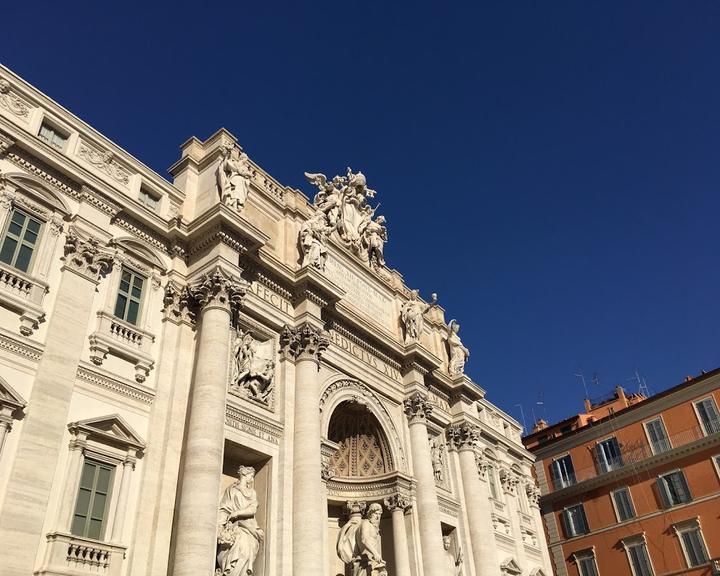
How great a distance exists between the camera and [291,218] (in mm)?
22094

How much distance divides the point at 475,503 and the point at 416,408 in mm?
4798

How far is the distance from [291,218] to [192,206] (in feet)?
12.3

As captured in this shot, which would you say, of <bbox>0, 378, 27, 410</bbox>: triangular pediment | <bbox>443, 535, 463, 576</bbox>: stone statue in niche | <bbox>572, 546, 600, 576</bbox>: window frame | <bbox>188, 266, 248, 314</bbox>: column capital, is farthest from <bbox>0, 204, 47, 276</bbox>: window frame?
<bbox>572, 546, 600, 576</bbox>: window frame

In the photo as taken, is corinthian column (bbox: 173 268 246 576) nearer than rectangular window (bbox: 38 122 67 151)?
Yes

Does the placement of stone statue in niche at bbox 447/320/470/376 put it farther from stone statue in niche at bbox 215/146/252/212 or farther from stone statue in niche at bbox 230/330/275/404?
stone statue in niche at bbox 215/146/252/212

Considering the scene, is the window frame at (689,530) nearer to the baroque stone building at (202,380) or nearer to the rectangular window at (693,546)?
the rectangular window at (693,546)

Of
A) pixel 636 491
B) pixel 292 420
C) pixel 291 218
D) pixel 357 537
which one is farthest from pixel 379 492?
pixel 636 491

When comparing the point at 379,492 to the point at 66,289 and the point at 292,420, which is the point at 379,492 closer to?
the point at 292,420

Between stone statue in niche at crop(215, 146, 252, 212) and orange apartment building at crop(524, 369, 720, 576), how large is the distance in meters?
25.4

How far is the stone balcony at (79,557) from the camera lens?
12.1 metres

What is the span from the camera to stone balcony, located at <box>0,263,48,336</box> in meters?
13.5

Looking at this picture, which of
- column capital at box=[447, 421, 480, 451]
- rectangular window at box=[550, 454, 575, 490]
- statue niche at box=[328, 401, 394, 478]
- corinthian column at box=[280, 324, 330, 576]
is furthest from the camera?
rectangular window at box=[550, 454, 575, 490]

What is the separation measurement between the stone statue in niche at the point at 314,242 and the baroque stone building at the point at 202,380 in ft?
0.24

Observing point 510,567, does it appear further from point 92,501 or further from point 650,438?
point 92,501
